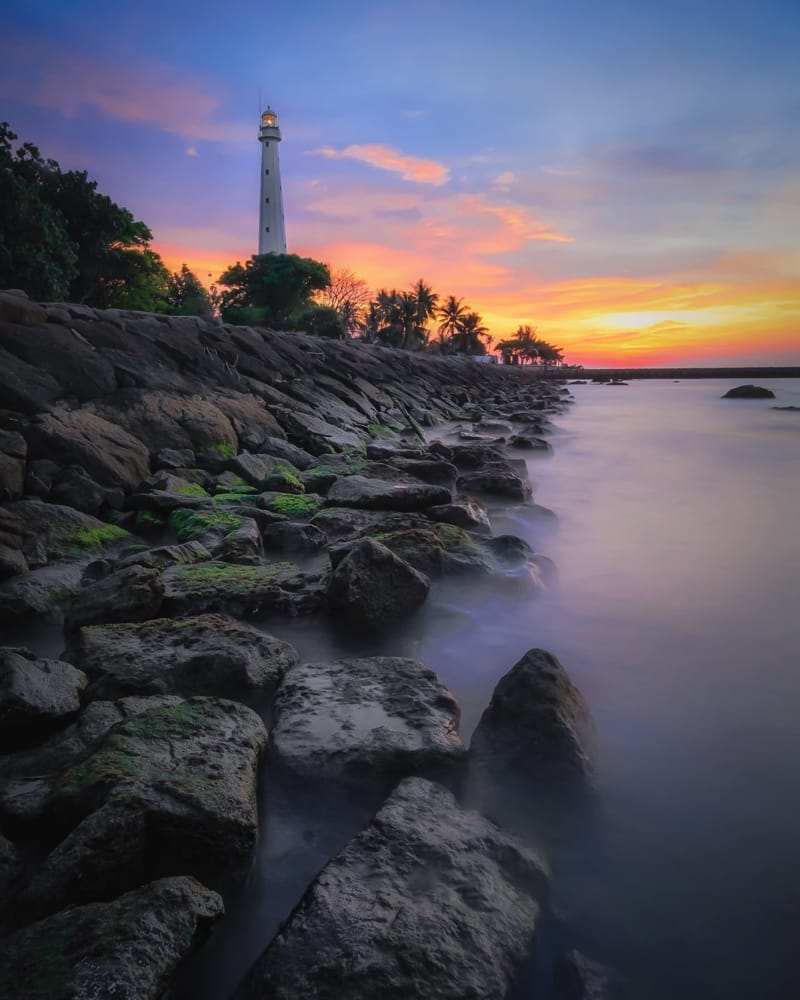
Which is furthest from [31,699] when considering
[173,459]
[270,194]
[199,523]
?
[270,194]

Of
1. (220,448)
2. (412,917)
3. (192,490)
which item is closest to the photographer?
(412,917)

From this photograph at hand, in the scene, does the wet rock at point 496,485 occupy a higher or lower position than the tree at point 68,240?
lower

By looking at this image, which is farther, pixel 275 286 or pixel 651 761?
pixel 275 286

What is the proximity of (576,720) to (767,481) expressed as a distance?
954cm

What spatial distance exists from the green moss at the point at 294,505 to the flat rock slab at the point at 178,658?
2789 millimetres

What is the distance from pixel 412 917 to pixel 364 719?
0.92 m

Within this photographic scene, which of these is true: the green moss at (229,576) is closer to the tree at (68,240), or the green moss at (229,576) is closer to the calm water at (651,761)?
the calm water at (651,761)

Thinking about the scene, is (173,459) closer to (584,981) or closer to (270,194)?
(584,981)

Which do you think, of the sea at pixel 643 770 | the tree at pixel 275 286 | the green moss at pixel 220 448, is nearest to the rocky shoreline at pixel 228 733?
the sea at pixel 643 770

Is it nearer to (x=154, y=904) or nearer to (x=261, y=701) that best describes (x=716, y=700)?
(x=261, y=701)

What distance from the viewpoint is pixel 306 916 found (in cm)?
152

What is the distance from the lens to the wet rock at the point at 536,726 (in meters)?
2.28

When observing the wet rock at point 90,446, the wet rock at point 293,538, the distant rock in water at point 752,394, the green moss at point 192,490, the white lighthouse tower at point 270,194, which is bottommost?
the wet rock at point 293,538

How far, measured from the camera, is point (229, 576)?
373 cm
